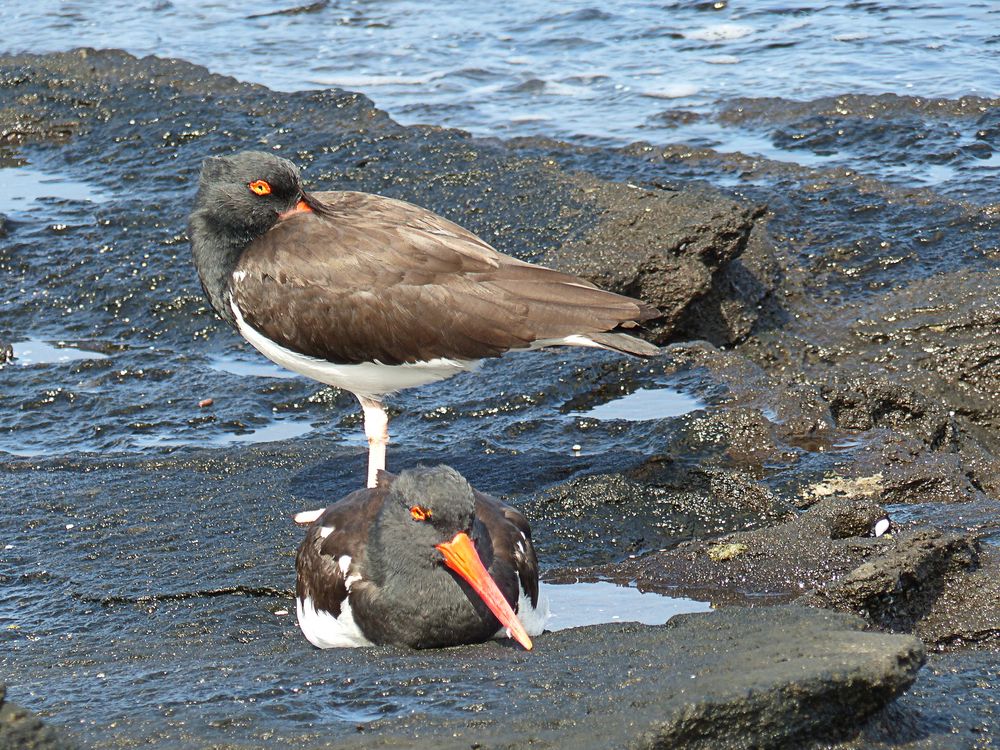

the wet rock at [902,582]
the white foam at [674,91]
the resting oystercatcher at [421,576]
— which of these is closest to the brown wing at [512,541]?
the resting oystercatcher at [421,576]

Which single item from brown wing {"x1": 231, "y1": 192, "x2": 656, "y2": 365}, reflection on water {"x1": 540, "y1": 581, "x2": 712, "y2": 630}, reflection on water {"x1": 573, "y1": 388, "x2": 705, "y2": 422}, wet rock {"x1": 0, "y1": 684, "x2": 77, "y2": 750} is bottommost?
reflection on water {"x1": 540, "y1": 581, "x2": 712, "y2": 630}

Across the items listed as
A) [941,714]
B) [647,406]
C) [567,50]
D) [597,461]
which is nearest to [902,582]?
[941,714]

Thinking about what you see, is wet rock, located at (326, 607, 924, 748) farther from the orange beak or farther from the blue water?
the blue water

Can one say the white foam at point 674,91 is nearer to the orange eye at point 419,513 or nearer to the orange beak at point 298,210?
the orange beak at point 298,210

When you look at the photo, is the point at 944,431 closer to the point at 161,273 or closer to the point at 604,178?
the point at 604,178

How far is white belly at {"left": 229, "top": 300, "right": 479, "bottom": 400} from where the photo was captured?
6223 mm

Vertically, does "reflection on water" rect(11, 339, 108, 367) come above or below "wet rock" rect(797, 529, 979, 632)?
below

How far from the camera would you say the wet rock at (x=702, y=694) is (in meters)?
3.28

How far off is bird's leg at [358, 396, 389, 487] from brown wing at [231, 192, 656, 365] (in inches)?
13.9

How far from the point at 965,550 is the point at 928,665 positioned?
1.01 metres

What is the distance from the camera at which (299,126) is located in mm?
9836

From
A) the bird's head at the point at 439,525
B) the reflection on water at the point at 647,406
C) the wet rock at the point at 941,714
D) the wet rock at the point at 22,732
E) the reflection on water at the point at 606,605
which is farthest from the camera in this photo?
the reflection on water at the point at 647,406

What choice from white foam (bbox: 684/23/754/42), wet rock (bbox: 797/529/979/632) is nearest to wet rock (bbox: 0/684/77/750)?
wet rock (bbox: 797/529/979/632)

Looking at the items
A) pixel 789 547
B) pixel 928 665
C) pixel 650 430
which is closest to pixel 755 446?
pixel 650 430
